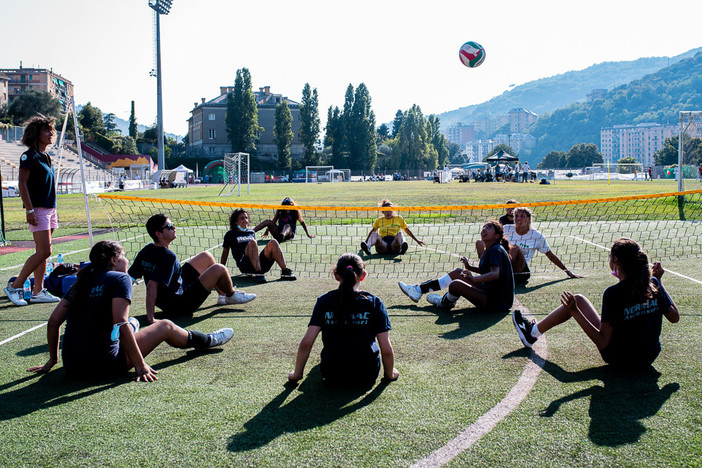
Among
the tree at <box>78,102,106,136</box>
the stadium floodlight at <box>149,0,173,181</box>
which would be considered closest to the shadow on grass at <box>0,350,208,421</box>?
the stadium floodlight at <box>149,0,173,181</box>

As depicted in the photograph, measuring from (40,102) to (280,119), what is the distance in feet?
122

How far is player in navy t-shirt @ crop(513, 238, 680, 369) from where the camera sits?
4410mm

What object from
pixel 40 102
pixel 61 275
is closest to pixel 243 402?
pixel 61 275

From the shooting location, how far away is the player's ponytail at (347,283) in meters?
4.29

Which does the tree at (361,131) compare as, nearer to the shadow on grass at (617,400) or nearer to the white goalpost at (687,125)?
the white goalpost at (687,125)

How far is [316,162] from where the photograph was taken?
4038 inches

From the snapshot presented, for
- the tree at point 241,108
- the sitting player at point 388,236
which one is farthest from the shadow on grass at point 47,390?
the tree at point 241,108

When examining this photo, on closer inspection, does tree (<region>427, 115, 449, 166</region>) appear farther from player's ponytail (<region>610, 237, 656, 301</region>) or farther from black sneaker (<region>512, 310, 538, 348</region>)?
player's ponytail (<region>610, 237, 656, 301</region>)

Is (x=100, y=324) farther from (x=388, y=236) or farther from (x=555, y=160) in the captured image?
(x=555, y=160)

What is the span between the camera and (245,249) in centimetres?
884

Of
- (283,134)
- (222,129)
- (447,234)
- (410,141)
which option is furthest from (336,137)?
(447,234)

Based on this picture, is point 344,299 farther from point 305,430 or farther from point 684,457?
point 684,457

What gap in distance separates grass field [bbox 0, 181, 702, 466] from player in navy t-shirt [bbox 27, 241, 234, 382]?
18 cm

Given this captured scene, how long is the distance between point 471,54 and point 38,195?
19110 millimetres
